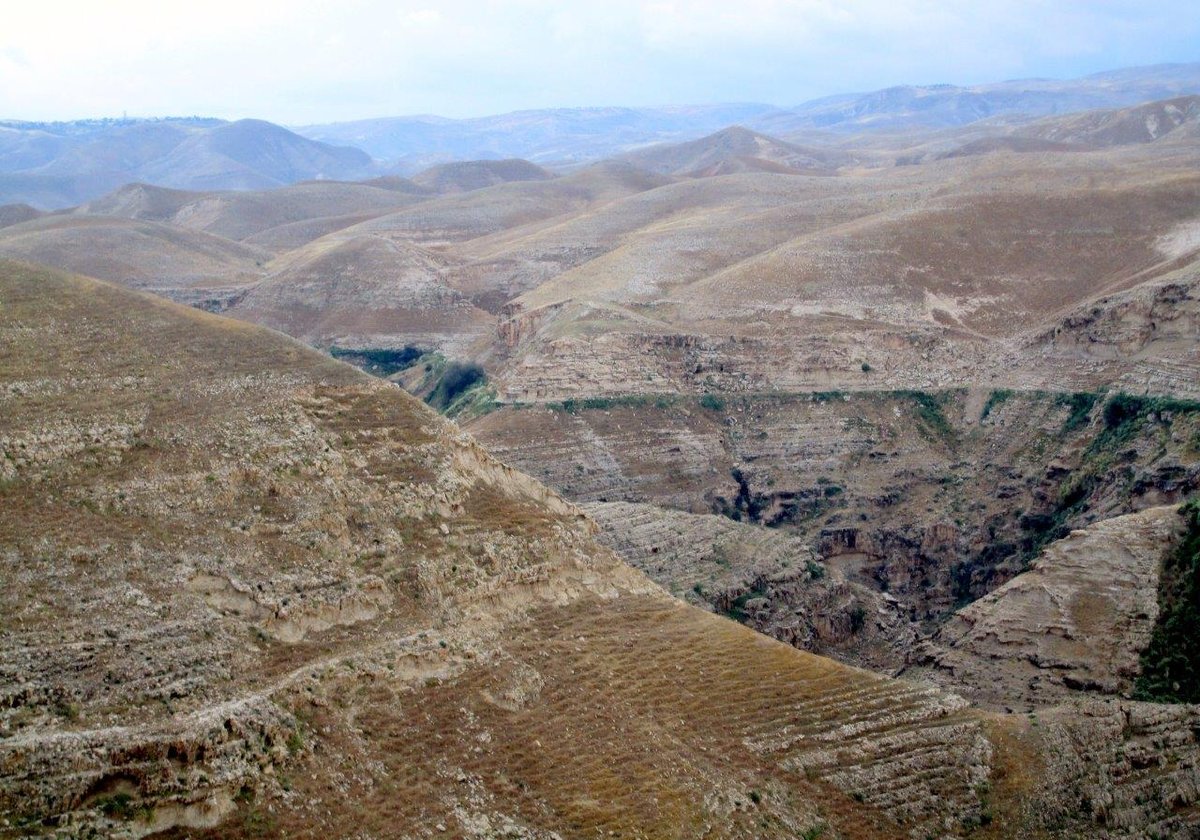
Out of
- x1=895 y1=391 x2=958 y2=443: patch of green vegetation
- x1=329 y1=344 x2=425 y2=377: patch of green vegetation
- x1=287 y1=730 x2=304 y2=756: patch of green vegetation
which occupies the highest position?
x1=287 y1=730 x2=304 y2=756: patch of green vegetation

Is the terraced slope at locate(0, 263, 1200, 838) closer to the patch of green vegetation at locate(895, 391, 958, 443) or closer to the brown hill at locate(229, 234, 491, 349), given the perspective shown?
the patch of green vegetation at locate(895, 391, 958, 443)

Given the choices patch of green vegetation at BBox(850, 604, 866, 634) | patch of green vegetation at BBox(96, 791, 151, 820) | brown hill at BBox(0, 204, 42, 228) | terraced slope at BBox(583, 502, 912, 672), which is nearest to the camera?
patch of green vegetation at BBox(96, 791, 151, 820)

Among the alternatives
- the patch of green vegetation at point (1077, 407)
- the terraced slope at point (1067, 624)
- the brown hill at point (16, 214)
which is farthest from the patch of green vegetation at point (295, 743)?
the brown hill at point (16, 214)

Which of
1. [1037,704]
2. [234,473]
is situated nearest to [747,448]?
[1037,704]

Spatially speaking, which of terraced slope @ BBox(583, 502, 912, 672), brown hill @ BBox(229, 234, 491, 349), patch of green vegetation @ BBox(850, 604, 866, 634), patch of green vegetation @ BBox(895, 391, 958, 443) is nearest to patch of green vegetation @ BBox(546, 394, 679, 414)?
patch of green vegetation @ BBox(895, 391, 958, 443)

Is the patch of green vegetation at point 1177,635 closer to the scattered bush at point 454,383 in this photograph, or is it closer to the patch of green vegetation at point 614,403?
the patch of green vegetation at point 614,403

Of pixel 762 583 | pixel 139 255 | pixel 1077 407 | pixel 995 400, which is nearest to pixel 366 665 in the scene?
pixel 762 583

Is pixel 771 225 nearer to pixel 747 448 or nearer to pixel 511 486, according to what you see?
pixel 747 448
